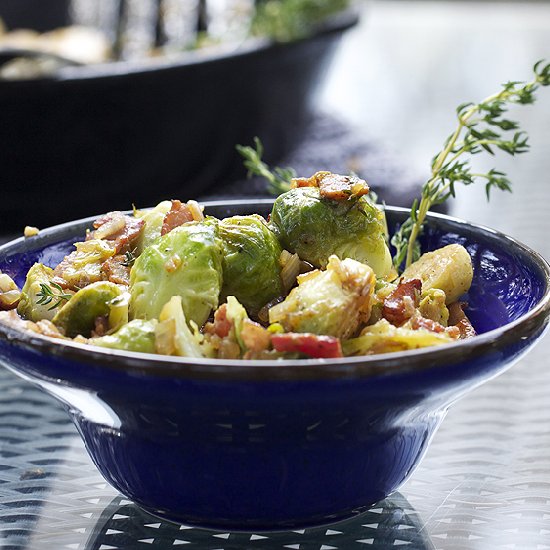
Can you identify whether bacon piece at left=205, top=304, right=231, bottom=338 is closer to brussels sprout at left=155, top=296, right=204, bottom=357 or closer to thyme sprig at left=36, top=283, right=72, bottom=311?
brussels sprout at left=155, top=296, right=204, bottom=357

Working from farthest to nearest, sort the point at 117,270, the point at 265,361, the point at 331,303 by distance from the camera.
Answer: the point at 117,270 → the point at 331,303 → the point at 265,361

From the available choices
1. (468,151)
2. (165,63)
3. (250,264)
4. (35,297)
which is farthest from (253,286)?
(165,63)

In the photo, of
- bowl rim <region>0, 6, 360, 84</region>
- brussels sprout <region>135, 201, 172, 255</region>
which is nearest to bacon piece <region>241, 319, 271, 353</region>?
brussels sprout <region>135, 201, 172, 255</region>

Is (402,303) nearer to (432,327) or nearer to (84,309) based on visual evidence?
(432,327)

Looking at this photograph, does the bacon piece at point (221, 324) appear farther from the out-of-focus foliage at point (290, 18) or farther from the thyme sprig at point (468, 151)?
the out-of-focus foliage at point (290, 18)

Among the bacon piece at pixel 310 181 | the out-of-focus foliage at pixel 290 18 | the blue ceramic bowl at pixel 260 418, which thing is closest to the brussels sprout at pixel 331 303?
the blue ceramic bowl at pixel 260 418

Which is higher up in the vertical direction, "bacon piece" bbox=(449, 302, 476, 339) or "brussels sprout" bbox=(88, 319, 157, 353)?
"brussels sprout" bbox=(88, 319, 157, 353)
